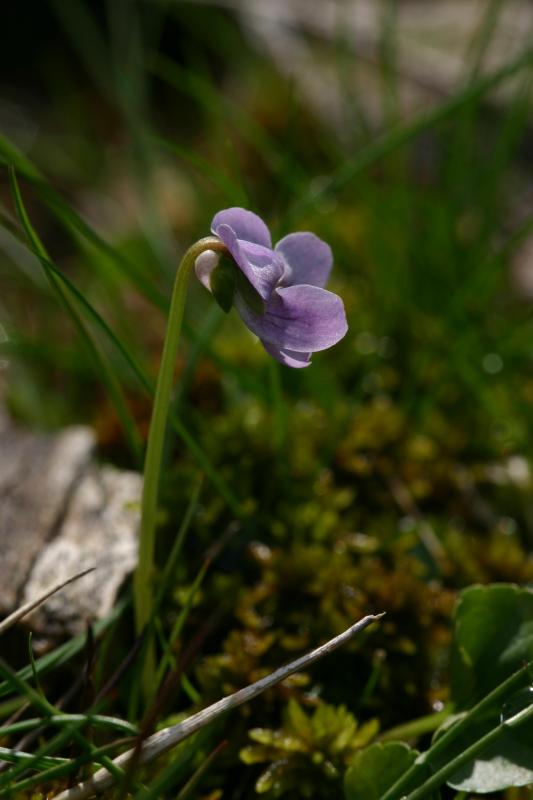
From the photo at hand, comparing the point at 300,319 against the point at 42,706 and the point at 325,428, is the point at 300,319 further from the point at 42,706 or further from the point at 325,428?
the point at 325,428

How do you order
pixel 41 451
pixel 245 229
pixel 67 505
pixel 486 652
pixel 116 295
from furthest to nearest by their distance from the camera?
pixel 116 295, pixel 41 451, pixel 67 505, pixel 486 652, pixel 245 229

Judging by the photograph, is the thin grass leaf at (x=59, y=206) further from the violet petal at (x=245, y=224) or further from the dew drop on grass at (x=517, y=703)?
the dew drop on grass at (x=517, y=703)

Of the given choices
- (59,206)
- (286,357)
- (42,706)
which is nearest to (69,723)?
(42,706)

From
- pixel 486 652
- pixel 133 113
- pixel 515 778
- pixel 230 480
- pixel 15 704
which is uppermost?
pixel 133 113

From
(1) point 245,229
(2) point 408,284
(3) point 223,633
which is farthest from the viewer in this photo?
(2) point 408,284

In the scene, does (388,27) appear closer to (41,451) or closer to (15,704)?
(41,451)

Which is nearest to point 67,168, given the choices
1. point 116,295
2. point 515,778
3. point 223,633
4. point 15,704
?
point 116,295

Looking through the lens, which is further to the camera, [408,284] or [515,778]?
[408,284]
